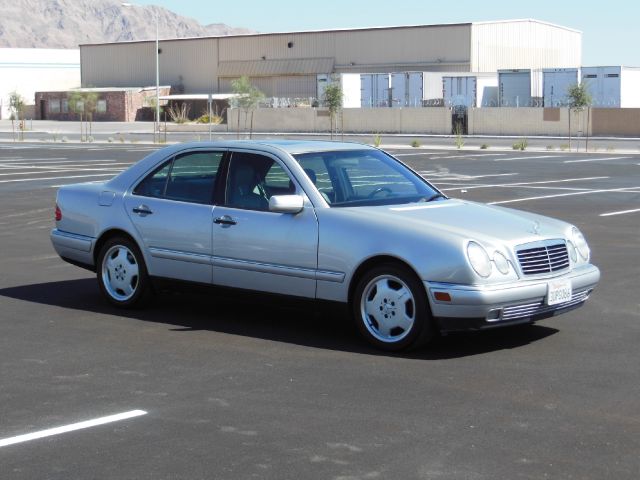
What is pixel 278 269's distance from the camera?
8.61 metres

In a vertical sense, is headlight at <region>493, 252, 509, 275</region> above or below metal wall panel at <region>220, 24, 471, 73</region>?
below

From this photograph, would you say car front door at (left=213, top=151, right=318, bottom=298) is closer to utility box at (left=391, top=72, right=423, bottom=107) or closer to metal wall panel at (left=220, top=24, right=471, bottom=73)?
utility box at (left=391, top=72, right=423, bottom=107)

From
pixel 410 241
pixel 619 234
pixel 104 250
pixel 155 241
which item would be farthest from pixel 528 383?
pixel 619 234

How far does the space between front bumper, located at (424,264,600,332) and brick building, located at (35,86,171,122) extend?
280 feet

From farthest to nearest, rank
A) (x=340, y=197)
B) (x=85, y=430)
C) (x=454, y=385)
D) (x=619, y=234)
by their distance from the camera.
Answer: (x=619, y=234), (x=340, y=197), (x=454, y=385), (x=85, y=430)

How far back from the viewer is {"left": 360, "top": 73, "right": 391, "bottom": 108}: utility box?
73.4 m

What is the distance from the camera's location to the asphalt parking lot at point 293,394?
220 inches

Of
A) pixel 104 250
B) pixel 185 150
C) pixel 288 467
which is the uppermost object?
pixel 185 150

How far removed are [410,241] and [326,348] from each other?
1.03 metres

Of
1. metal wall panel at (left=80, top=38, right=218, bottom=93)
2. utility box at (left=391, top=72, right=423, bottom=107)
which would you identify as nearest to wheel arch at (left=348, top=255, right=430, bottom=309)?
utility box at (left=391, top=72, right=423, bottom=107)

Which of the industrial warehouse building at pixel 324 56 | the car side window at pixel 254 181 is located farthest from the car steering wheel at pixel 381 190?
the industrial warehouse building at pixel 324 56

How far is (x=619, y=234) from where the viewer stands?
50.5 feet

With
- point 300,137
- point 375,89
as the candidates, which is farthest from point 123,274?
point 375,89

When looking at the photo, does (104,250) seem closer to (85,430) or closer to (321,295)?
(321,295)
